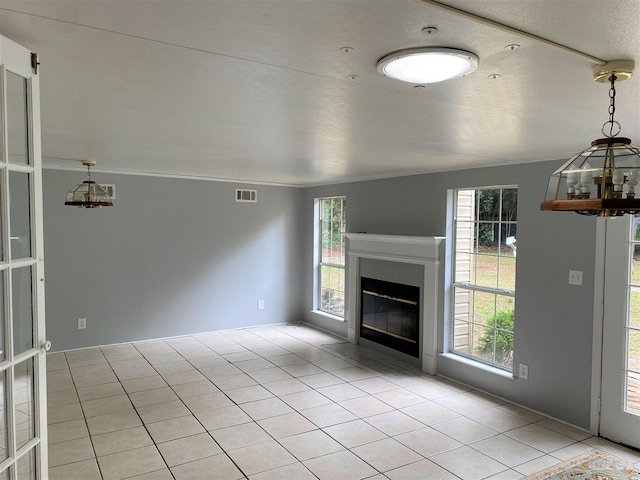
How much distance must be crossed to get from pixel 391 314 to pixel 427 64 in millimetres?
4328

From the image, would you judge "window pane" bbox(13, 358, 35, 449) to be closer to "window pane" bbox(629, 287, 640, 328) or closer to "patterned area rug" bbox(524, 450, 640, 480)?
"patterned area rug" bbox(524, 450, 640, 480)

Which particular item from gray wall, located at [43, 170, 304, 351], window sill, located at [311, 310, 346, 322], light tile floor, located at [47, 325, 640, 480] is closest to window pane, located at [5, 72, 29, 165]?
light tile floor, located at [47, 325, 640, 480]

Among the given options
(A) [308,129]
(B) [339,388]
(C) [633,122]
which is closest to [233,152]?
(A) [308,129]

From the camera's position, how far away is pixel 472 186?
461 centimetres

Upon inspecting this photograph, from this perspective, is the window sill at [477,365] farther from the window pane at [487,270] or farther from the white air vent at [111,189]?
the white air vent at [111,189]

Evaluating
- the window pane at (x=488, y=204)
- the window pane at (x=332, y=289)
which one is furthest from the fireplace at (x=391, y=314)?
the window pane at (x=488, y=204)

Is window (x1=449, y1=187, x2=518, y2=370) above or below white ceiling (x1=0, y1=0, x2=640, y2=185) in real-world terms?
below

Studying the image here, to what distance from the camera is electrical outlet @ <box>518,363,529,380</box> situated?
13.5 ft

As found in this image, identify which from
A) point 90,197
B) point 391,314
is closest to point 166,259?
point 90,197

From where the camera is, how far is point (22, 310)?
161cm

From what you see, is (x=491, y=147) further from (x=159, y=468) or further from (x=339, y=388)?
(x=159, y=468)

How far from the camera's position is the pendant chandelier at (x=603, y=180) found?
144 cm

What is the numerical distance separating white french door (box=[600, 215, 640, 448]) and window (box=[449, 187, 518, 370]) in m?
0.88

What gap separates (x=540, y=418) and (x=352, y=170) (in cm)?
309
